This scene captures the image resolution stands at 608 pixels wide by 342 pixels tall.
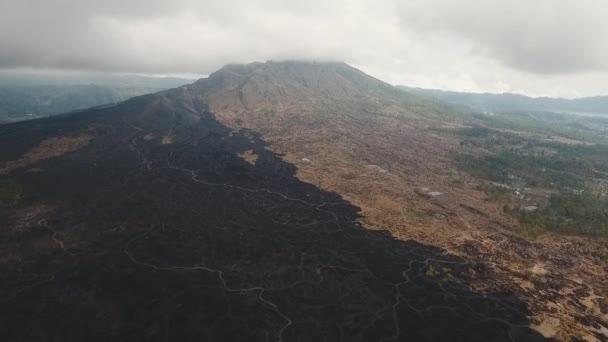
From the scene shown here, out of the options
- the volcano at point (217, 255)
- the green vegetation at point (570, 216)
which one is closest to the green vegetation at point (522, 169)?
the volcano at point (217, 255)

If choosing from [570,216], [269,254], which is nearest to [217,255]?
[269,254]

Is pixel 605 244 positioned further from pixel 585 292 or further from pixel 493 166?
pixel 493 166

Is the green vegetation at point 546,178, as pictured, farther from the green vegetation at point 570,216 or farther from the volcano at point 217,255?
the volcano at point 217,255

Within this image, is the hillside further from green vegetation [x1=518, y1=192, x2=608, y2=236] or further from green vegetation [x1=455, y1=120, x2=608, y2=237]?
green vegetation [x1=455, y1=120, x2=608, y2=237]

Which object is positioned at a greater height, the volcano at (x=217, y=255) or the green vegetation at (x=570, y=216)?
the green vegetation at (x=570, y=216)

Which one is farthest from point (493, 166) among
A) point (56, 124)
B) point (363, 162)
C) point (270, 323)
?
point (56, 124)

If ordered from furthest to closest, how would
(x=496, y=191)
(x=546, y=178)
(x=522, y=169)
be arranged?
(x=522, y=169)
(x=546, y=178)
(x=496, y=191)

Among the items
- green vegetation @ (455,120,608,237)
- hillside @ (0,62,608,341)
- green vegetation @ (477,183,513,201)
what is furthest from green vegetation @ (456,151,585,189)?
green vegetation @ (477,183,513,201)

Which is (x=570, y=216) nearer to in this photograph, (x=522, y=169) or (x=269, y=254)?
(x=522, y=169)

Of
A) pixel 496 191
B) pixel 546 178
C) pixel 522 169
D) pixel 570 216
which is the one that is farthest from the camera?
pixel 522 169
